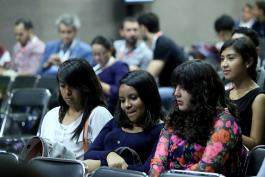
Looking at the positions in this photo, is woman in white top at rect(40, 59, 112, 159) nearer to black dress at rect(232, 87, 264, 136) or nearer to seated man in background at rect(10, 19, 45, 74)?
black dress at rect(232, 87, 264, 136)

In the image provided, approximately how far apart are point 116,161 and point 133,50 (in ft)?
13.9

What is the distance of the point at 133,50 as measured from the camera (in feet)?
24.3

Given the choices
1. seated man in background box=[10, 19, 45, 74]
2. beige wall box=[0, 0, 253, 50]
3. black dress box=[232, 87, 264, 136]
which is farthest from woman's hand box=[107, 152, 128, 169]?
beige wall box=[0, 0, 253, 50]

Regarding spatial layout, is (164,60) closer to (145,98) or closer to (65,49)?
(65,49)

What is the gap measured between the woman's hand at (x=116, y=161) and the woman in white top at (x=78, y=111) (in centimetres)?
53

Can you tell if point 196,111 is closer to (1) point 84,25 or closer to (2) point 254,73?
(2) point 254,73

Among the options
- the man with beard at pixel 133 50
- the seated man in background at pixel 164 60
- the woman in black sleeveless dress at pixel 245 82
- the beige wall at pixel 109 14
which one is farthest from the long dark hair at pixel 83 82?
the beige wall at pixel 109 14

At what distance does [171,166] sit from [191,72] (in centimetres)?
50

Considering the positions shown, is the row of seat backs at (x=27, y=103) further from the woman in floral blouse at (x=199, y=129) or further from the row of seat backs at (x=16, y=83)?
the woman in floral blouse at (x=199, y=129)

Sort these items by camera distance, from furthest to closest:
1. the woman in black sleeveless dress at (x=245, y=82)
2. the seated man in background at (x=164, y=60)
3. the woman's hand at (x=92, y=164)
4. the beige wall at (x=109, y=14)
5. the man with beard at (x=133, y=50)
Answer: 1. the beige wall at (x=109, y=14)
2. the man with beard at (x=133, y=50)
3. the seated man in background at (x=164, y=60)
4. the woman in black sleeveless dress at (x=245, y=82)
5. the woman's hand at (x=92, y=164)

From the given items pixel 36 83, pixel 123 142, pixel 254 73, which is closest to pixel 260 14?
pixel 36 83

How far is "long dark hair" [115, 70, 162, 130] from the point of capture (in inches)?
137

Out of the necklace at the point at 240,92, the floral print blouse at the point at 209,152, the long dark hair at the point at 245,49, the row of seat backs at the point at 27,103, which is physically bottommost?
the row of seat backs at the point at 27,103

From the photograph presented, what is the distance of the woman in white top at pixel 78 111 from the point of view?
384 centimetres
